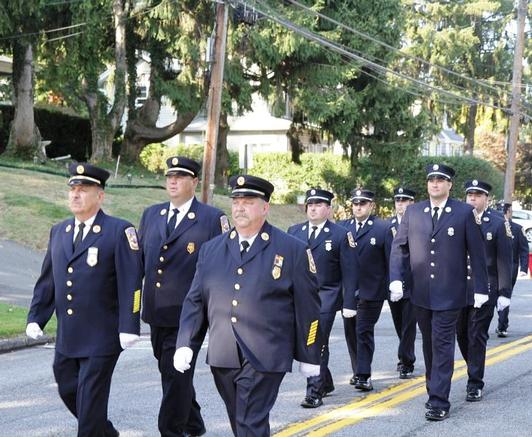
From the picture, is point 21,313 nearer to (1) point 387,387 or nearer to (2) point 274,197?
(1) point 387,387

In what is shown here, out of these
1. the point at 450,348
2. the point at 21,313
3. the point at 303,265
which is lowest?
the point at 21,313

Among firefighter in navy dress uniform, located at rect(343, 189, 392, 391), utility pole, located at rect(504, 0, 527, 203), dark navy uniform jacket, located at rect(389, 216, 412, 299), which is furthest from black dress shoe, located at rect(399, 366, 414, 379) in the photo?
utility pole, located at rect(504, 0, 527, 203)

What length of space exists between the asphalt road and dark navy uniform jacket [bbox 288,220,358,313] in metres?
0.93

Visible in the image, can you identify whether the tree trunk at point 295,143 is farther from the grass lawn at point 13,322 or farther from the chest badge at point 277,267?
the chest badge at point 277,267

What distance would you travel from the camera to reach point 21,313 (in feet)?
45.7

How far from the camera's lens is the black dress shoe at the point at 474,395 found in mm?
8742

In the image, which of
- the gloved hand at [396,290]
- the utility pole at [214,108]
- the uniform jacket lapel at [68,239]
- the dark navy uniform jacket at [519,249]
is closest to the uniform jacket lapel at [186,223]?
the uniform jacket lapel at [68,239]

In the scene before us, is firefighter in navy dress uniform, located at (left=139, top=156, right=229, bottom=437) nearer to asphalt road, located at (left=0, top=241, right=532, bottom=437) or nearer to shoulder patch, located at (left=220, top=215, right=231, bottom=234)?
shoulder patch, located at (left=220, top=215, right=231, bottom=234)

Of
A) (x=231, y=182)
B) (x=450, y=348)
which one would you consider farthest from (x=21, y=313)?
(x=231, y=182)

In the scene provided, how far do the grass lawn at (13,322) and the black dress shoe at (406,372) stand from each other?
5.02 meters

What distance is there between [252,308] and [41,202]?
59.6ft

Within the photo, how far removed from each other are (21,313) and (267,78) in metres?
19.3

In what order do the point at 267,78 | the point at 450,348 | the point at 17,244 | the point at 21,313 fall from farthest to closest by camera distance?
the point at 267,78
the point at 17,244
the point at 21,313
the point at 450,348

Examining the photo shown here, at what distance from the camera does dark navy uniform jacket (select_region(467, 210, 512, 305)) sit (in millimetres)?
10859
